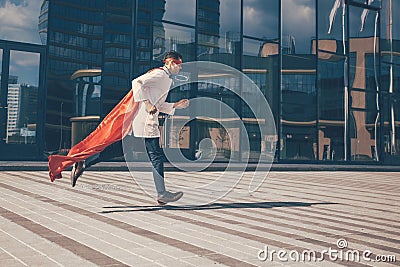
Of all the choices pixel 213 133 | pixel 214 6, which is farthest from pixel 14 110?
pixel 214 6

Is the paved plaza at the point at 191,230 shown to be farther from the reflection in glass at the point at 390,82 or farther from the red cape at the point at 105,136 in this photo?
the reflection in glass at the point at 390,82

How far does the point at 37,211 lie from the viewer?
17.8 feet

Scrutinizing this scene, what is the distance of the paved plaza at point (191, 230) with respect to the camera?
3.48 m

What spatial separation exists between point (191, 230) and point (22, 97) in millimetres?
11051

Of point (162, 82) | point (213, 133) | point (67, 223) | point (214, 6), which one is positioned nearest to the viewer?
point (67, 223)

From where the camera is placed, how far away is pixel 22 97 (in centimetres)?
1416

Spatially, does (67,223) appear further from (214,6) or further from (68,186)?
(214,6)

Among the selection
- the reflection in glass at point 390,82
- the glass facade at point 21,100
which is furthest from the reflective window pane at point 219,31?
the reflection in glass at point 390,82

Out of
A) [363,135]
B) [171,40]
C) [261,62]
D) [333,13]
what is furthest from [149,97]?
[363,135]

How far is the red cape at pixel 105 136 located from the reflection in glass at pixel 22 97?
8.73 metres

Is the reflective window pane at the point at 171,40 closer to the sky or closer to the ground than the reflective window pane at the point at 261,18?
closer to the ground

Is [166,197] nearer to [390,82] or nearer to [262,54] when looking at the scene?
[262,54]

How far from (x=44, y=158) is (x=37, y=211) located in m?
9.09

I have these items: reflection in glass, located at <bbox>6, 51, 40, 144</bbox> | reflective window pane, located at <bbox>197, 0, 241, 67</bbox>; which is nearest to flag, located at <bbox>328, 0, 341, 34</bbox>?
reflective window pane, located at <bbox>197, 0, 241, 67</bbox>
